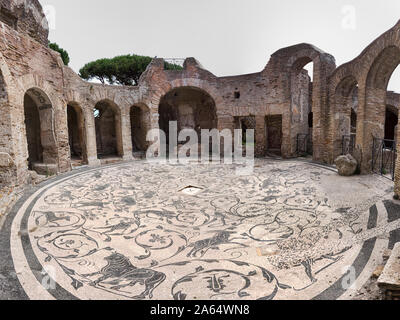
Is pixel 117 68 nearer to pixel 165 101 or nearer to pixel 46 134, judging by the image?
pixel 165 101

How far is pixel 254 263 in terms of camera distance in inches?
120

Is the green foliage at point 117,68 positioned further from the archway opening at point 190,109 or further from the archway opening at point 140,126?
the archway opening at point 140,126

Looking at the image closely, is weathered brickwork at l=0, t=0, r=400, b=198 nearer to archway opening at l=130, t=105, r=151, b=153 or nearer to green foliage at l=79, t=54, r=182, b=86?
archway opening at l=130, t=105, r=151, b=153

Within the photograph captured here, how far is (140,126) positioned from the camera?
622 inches

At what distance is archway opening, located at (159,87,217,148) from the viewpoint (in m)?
17.5

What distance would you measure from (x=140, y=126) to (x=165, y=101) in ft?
10.1

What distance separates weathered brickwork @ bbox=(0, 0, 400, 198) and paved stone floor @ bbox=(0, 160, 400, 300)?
1.99 m

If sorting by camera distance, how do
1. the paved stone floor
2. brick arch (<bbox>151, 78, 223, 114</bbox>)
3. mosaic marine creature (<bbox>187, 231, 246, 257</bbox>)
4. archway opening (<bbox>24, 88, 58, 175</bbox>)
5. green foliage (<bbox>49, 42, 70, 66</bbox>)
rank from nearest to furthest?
the paved stone floor, mosaic marine creature (<bbox>187, 231, 246, 257</bbox>), archway opening (<bbox>24, 88, 58, 175</bbox>), brick arch (<bbox>151, 78, 223, 114</bbox>), green foliage (<bbox>49, 42, 70, 66</bbox>)

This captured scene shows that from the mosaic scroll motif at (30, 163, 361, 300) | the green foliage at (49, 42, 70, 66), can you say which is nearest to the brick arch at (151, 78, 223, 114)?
the mosaic scroll motif at (30, 163, 361, 300)

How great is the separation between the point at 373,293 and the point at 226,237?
1.94 m

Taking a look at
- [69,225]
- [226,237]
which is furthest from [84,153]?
[226,237]

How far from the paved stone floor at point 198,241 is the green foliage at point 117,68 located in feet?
73.4

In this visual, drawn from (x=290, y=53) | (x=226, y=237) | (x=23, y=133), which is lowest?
(x=226, y=237)

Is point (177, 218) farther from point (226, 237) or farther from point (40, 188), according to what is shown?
point (40, 188)
